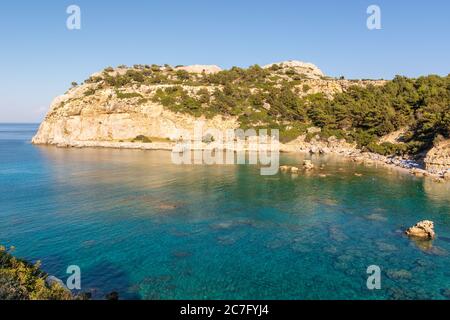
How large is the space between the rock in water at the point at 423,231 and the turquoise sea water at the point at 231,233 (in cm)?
116

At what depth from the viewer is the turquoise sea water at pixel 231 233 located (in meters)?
23.3

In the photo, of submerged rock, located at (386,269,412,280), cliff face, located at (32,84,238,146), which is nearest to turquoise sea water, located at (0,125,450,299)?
submerged rock, located at (386,269,412,280)

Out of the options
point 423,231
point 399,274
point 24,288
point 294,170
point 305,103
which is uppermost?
point 305,103

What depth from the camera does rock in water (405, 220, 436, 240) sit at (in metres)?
31.7

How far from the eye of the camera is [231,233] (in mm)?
32969

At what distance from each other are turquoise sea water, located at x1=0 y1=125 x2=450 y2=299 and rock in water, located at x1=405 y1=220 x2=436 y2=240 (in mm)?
1164

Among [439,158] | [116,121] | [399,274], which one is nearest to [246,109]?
[116,121]

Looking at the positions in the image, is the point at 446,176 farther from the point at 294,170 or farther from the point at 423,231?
the point at 423,231

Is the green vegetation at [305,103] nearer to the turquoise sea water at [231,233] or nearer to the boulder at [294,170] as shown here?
the boulder at [294,170]

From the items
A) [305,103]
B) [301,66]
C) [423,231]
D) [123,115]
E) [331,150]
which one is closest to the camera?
[423,231]

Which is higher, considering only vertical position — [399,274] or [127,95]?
[127,95]

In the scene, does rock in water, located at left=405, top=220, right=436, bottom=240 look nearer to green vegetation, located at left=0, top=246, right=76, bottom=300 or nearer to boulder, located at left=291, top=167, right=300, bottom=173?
green vegetation, located at left=0, top=246, right=76, bottom=300

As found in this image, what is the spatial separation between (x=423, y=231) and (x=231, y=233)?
18.2 m
